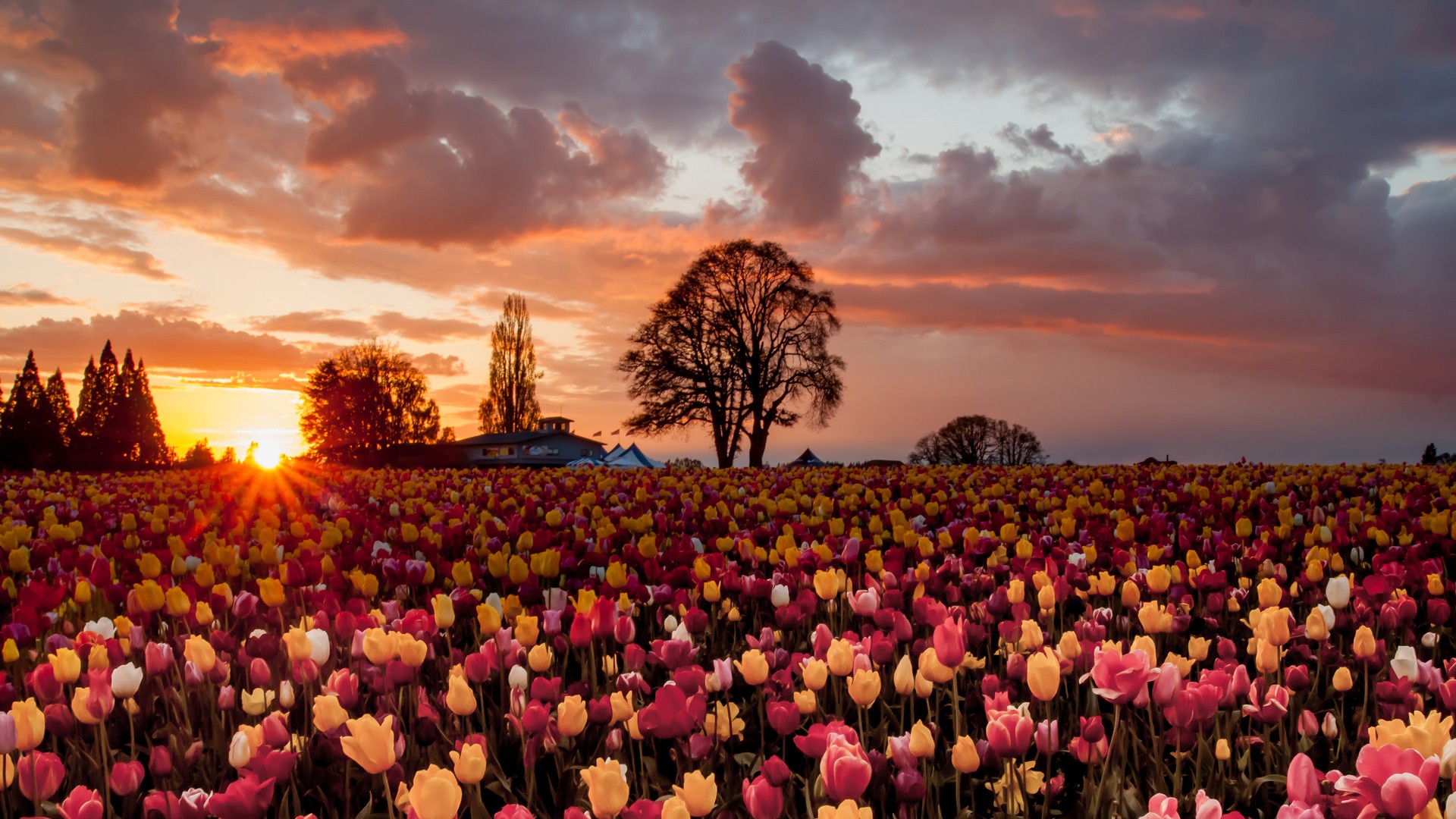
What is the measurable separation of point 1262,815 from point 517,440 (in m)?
81.6

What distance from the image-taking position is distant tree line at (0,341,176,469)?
8912cm

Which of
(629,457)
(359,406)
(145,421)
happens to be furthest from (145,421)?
(629,457)

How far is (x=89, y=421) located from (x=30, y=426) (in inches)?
767

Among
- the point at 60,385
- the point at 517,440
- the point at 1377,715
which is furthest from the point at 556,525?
the point at 60,385

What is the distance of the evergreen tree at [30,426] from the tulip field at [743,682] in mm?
93769

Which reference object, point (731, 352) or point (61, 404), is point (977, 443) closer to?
point (731, 352)

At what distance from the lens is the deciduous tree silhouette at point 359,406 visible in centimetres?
8725

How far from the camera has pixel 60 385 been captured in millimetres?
106562

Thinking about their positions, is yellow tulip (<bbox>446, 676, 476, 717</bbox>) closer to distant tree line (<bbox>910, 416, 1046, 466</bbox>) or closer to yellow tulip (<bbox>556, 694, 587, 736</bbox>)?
yellow tulip (<bbox>556, 694, 587, 736</bbox>)

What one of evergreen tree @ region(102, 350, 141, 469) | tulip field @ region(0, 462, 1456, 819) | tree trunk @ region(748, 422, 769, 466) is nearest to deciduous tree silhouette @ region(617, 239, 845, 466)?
tree trunk @ region(748, 422, 769, 466)

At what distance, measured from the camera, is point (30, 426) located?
92.4 m

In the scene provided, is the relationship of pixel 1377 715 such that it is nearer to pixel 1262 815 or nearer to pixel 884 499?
pixel 1262 815

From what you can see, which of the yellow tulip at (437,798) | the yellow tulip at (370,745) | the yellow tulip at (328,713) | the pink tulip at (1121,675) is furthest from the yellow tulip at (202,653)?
the pink tulip at (1121,675)

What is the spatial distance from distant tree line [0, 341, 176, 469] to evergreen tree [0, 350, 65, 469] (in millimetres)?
67
